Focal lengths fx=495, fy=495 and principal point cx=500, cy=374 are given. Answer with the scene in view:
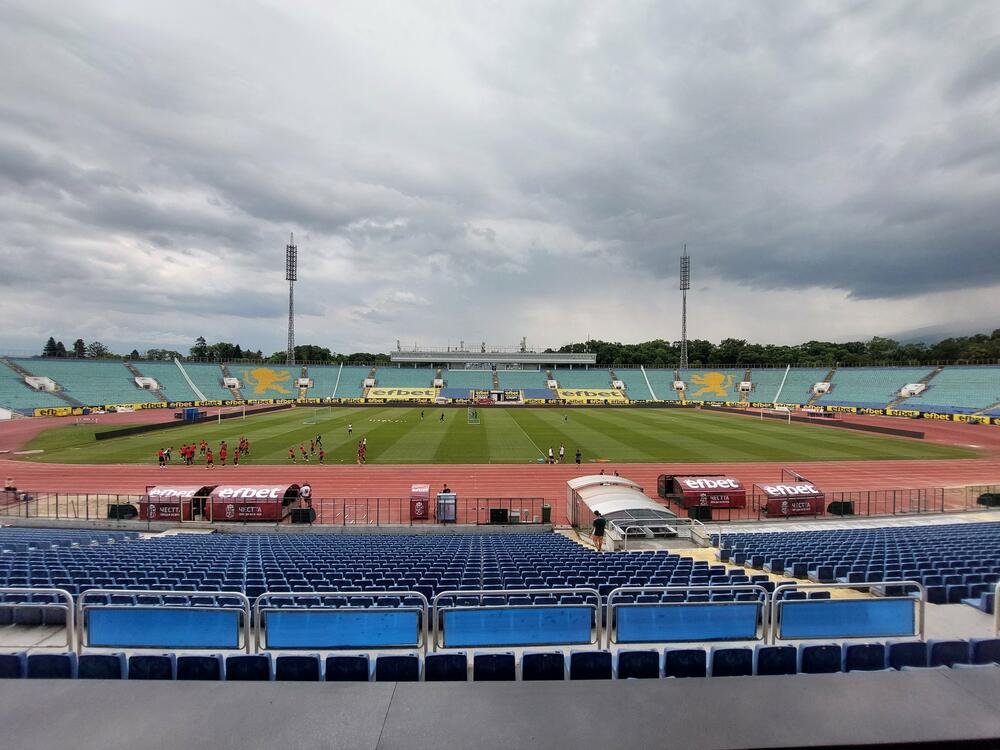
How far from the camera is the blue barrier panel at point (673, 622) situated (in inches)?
254

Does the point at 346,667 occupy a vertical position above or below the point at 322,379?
below

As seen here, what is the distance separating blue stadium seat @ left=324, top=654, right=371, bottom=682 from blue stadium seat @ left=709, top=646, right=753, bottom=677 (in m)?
3.53

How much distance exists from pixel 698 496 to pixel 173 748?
78.8 ft

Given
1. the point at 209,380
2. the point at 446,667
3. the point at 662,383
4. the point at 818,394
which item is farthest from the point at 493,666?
the point at 662,383

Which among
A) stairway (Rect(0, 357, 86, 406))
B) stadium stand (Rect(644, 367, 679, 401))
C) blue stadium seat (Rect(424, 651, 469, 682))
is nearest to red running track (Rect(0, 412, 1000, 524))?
blue stadium seat (Rect(424, 651, 469, 682))

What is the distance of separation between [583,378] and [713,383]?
27.1 m

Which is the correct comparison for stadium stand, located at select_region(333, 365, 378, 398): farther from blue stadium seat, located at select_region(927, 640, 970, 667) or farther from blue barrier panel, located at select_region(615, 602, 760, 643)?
blue stadium seat, located at select_region(927, 640, 970, 667)

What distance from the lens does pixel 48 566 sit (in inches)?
406

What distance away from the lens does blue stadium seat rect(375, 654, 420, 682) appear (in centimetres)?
482

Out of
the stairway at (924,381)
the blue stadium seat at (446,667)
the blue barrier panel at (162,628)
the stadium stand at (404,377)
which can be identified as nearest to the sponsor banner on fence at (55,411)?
the stadium stand at (404,377)

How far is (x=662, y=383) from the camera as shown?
105562 mm

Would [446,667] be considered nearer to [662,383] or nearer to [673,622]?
[673,622]

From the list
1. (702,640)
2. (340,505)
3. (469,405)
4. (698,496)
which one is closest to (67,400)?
(469,405)

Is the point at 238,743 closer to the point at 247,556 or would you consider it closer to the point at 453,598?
the point at 453,598
